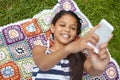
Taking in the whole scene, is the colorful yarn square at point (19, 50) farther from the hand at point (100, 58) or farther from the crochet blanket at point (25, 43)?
the hand at point (100, 58)

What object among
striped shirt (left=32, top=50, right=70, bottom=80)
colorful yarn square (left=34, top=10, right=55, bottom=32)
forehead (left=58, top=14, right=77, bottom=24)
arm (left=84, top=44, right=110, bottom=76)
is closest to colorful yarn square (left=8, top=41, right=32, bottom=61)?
colorful yarn square (left=34, top=10, right=55, bottom=32)

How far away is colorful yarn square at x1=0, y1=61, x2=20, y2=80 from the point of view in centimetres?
250

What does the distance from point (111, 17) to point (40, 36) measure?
641 mm

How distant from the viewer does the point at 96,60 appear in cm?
197

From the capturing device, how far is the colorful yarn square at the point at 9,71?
2499 millimetres

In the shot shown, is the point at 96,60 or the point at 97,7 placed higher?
the point at 97,7

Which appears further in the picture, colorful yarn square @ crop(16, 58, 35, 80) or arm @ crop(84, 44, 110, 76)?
colorful yarn square @ crop(16, 58, 35, 80)

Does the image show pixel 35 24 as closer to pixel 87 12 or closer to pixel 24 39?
pixel 24 39

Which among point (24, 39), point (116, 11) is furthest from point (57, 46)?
point (116, 11)

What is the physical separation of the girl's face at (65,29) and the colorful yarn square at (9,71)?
1.43 feet

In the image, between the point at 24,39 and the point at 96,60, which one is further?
the point at 24,39

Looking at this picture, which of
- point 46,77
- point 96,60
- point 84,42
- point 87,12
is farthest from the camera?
point 87,12

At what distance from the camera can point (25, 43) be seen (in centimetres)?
261

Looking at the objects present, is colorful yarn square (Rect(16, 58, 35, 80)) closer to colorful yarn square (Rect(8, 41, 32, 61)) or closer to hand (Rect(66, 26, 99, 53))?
colorful yarn square (Rect(8, 41, 32, 61))
